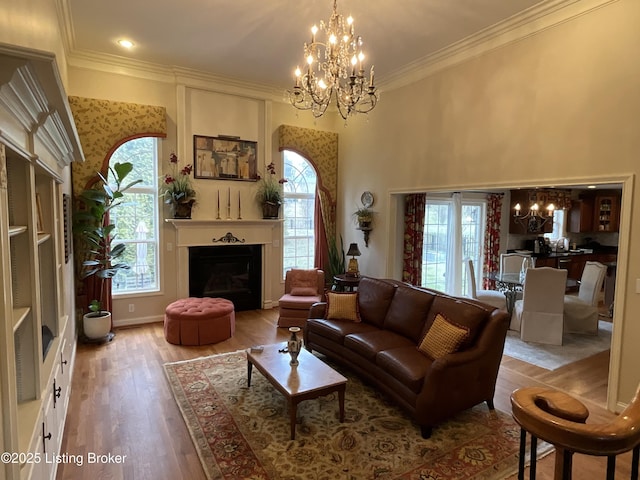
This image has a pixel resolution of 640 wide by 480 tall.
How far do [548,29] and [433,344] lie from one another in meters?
3.31

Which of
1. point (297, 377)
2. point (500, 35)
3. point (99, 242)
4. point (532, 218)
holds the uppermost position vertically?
point (500, 35)

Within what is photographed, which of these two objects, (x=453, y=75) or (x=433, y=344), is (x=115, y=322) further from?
(x=453, y=75)

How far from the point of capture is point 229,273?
625 centimetres

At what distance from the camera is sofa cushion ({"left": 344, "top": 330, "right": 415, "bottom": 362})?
3412 mm

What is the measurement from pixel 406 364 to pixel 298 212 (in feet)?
14.0

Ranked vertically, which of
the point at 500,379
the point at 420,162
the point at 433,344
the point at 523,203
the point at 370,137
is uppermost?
the point at 370,137

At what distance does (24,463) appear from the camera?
150 cm

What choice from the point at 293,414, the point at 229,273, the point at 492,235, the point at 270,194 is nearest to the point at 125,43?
the point at 270,194

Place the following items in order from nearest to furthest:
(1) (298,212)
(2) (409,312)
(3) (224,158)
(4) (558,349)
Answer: (2) (409,312), (4) (558,349), (3) (224,158), (1) (298,212)

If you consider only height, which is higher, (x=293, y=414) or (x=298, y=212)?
(x=298, y=212)

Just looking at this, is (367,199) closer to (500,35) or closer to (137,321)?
(500,35)

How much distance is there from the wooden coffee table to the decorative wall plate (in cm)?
331

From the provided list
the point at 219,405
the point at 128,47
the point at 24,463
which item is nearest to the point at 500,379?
the point at 219,405

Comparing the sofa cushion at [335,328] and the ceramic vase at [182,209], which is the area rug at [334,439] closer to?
the sofa cushion at [335,328]
